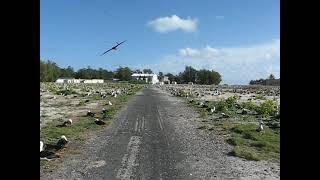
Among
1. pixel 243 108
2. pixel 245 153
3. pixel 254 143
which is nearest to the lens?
pixel 245 153

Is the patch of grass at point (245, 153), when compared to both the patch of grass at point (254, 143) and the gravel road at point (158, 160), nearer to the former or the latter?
the patch of grass at point (254, 143)

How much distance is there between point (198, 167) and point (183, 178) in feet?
4.98

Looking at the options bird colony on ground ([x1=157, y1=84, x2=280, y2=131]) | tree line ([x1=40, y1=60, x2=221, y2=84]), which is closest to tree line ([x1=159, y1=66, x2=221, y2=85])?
tree line ([x1=40, y1=60, x2=221, y2=84])

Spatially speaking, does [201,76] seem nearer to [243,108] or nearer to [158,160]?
[243,108]

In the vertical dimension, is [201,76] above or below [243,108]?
above

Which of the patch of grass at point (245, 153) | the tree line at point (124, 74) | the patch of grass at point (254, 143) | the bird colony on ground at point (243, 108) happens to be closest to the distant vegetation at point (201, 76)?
the tree line at point (124, 74)

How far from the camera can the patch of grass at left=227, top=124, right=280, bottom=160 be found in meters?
14.9

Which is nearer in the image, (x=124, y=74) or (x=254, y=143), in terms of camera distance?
Answer: (x=254, y=143)

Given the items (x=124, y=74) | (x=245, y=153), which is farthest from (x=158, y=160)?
(x=124, y=74)

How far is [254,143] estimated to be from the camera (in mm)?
17531

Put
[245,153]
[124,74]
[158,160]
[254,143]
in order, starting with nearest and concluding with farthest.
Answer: [158,160], [245,153], [254,143], [124,74]

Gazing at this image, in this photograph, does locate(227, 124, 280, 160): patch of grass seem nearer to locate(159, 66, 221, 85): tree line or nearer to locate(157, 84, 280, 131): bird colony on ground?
locate(157, 84, 280, 131): bird colony on ground
